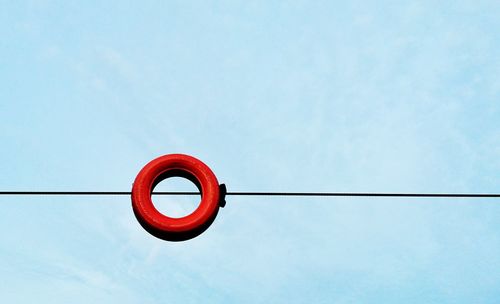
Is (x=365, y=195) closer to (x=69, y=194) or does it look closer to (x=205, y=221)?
(x=205, y=221)

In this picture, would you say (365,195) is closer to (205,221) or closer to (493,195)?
(493,195)

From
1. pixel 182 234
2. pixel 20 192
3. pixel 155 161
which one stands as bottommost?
pixel 182 234

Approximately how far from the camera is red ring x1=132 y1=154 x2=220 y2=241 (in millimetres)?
6680

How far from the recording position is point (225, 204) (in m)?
7.20

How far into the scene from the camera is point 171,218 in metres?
6.79

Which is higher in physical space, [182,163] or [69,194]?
[182,163]

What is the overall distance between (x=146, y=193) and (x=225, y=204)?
1.15 meters

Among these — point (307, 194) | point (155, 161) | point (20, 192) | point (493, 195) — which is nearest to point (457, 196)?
point (493, 195)

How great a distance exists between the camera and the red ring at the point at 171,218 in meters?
6.68

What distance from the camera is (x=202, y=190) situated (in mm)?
7199

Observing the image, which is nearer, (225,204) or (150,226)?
(150,226)

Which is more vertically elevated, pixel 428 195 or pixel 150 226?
pixel 428 195

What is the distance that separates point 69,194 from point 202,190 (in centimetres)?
189

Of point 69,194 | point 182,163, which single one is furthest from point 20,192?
point 182,163
